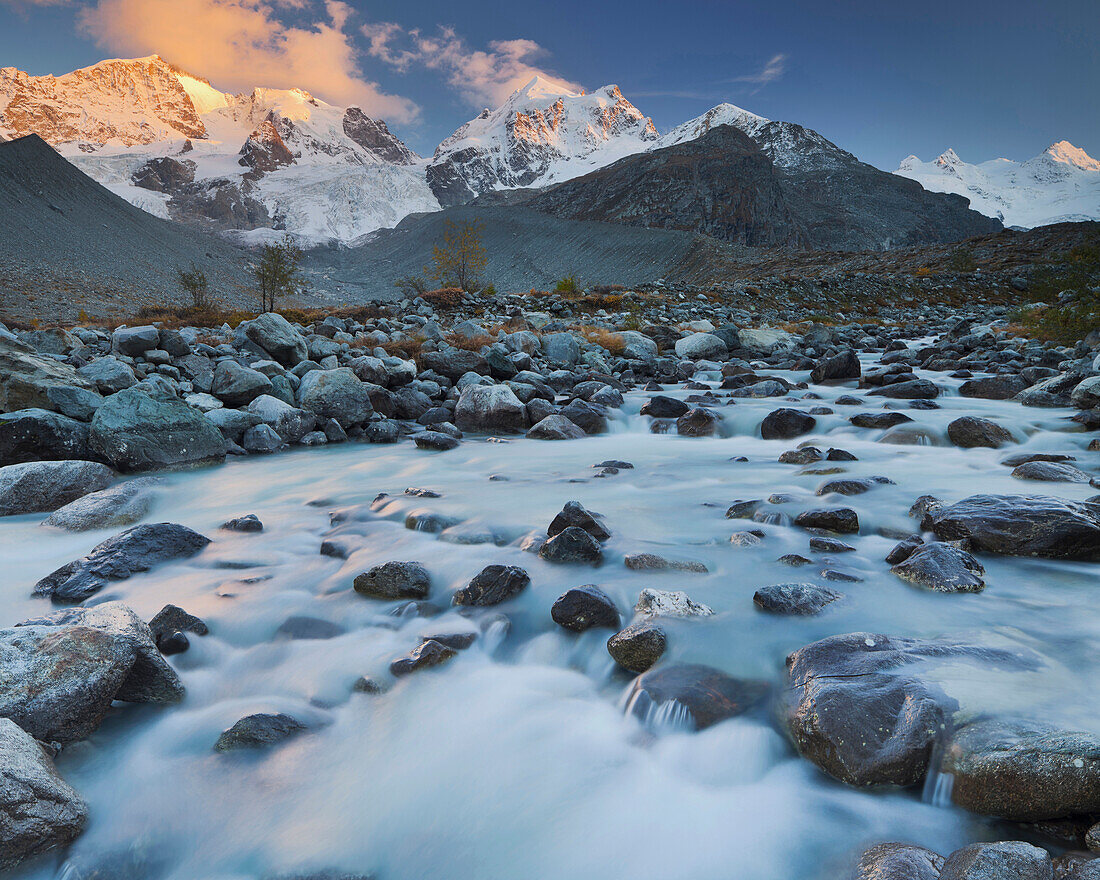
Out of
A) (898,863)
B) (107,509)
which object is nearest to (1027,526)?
(898,863)

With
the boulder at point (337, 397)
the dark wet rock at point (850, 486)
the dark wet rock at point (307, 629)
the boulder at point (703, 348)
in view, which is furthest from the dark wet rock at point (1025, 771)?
the boulder at point (703, 348)

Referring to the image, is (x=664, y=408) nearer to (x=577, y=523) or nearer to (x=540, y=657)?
(x=577, y=523)

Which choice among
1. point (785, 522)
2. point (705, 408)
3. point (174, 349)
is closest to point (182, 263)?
point (174, 349)

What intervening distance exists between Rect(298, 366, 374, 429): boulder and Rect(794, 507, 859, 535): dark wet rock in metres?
6.42

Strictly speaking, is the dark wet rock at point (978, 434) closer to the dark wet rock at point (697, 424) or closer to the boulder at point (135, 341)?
the dark wet rock at point (697, 424)

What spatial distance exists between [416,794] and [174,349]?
384 inches

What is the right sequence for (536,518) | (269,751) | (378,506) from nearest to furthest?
(269,751), (536,518), (378,506)

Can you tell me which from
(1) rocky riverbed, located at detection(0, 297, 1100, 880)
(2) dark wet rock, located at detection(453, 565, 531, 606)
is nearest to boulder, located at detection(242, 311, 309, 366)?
(1) rocky riverbed, located at detection(0, 297, 1100, 880)

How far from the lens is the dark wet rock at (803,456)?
6.66 m

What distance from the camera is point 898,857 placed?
5.98 feet

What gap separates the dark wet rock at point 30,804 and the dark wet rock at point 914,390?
11.0m

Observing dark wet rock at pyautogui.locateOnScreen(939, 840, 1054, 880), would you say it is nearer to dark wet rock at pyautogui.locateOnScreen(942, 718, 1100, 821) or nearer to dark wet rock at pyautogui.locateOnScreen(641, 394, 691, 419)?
dark wet rock at pyautogui.locateOnScreen(942, 718, 1100, 821)

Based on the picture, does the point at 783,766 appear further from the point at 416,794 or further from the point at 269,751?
the point at 269,751

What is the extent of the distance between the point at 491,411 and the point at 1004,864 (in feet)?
25.3
